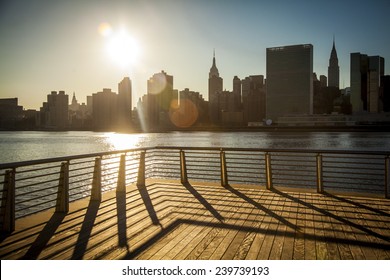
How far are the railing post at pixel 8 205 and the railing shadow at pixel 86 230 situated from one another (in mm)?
1068

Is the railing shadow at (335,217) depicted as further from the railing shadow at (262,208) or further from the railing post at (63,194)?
the railing post at (63,194)

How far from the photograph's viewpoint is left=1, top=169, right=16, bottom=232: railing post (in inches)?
198

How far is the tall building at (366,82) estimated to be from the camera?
17462 cm

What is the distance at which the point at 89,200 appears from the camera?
7129 millimetres

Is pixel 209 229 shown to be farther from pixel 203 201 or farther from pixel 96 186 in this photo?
pixel 96 186

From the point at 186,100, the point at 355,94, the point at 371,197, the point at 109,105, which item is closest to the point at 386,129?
the point at 355,94

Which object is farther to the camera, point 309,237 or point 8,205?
point 8,205

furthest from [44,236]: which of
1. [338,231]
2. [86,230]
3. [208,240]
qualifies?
[338,231]

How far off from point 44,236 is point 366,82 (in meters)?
212

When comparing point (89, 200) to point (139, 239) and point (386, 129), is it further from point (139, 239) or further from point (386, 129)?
point (386, 129)

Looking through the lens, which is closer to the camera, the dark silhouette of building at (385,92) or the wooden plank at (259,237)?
the wooden plank at (259,237)

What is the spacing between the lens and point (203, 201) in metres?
7.08

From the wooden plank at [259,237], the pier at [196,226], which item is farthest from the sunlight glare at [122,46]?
the wooden plank at [259,237]

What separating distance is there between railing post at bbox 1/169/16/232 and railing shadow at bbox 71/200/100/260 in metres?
1.07
